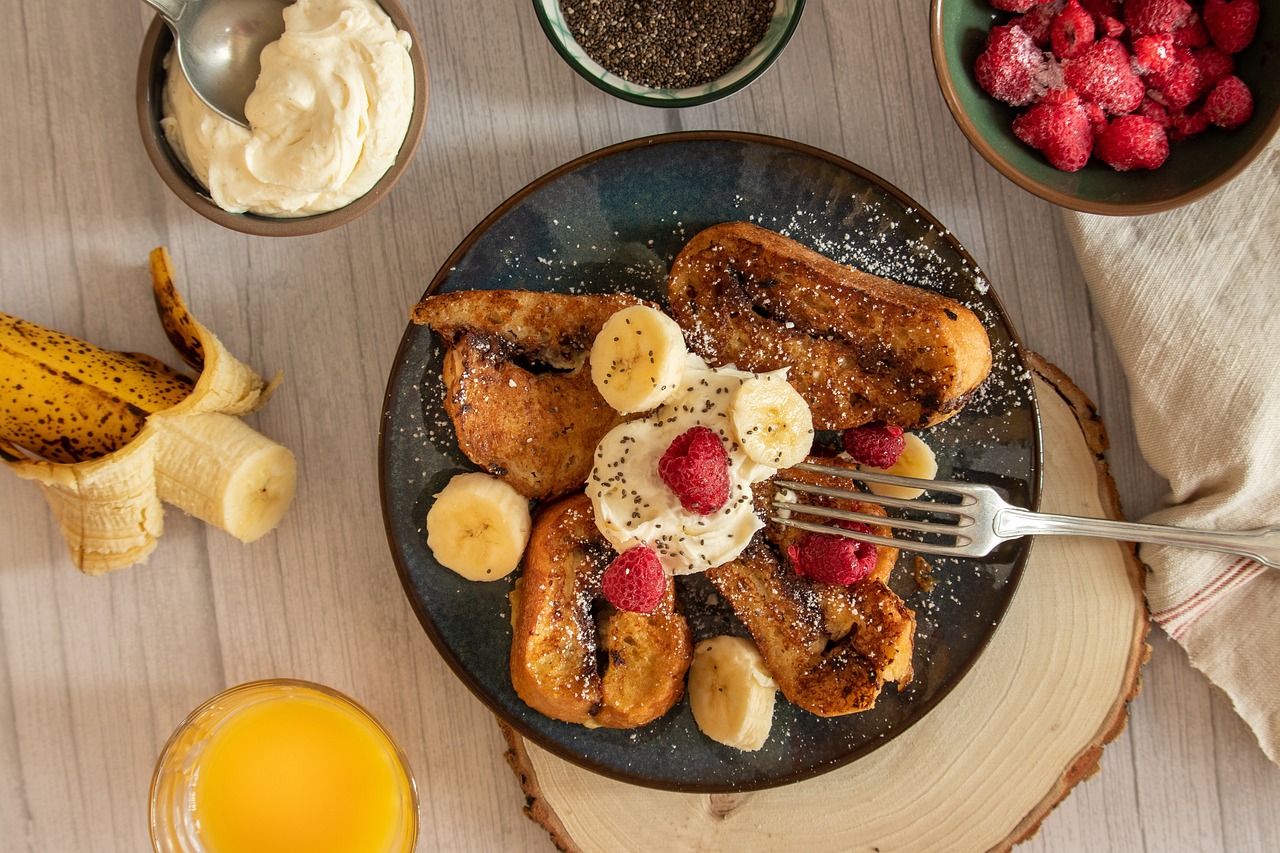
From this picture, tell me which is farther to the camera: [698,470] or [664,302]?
[664,302]

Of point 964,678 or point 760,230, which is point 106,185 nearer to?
point 760,230

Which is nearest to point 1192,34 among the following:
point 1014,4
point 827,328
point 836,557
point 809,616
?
point 1014,4

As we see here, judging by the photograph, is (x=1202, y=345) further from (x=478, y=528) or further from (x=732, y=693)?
(x=478, y=528)

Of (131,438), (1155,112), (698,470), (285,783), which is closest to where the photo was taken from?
(698,470)

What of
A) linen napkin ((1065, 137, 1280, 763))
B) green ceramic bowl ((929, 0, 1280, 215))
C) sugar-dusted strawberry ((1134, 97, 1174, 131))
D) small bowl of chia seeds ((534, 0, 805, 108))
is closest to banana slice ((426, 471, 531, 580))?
small bowl of chia seeds ((534, 0, 805, 108))

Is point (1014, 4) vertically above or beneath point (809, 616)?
above

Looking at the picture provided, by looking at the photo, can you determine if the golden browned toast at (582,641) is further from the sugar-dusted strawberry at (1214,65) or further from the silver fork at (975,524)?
the sugar-dusted strawberry at (1214,65)

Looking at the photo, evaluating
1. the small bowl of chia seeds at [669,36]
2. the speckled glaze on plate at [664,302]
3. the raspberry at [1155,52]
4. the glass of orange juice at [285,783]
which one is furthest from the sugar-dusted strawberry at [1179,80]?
the glass of orange juice at [285,783]
